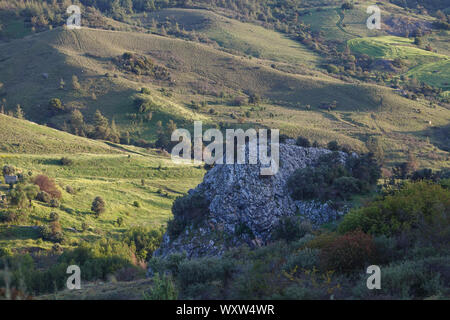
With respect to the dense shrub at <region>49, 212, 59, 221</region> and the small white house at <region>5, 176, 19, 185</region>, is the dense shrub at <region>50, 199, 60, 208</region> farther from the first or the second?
the small white house at <region>5, 176, 19, 185</region>

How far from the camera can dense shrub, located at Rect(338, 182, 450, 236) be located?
31.6 ft

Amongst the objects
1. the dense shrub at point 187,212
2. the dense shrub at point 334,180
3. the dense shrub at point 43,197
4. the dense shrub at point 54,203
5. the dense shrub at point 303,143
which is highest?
the dense shrub at point 303,143

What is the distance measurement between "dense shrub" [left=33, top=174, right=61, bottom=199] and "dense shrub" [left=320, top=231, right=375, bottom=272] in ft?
60.7

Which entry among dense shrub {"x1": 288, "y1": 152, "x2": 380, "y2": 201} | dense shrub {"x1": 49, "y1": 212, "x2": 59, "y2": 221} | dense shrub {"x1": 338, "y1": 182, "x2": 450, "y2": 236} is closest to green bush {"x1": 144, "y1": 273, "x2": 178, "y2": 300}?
dense shrub {"x1": 338, "y1": 182, "x2": 450, "y2": 236}

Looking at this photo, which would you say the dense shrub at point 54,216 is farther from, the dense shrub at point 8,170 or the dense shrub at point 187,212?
the dense shrub at point 187,212

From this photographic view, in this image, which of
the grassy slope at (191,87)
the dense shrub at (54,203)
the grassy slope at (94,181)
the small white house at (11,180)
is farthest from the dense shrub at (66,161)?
the grassy slope at (191,87)

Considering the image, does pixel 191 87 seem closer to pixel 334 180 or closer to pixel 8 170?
pixel 8 170

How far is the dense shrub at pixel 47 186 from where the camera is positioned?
901 inches

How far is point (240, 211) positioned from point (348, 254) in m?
5.95

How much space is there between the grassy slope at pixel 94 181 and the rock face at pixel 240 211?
8.80m

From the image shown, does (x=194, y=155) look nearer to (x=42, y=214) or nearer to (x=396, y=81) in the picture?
(x=42, y=214)

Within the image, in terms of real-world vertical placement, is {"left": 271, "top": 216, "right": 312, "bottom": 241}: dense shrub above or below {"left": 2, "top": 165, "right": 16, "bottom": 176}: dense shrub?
above

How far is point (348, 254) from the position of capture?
8.20 meters

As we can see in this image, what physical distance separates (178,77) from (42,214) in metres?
44.2
